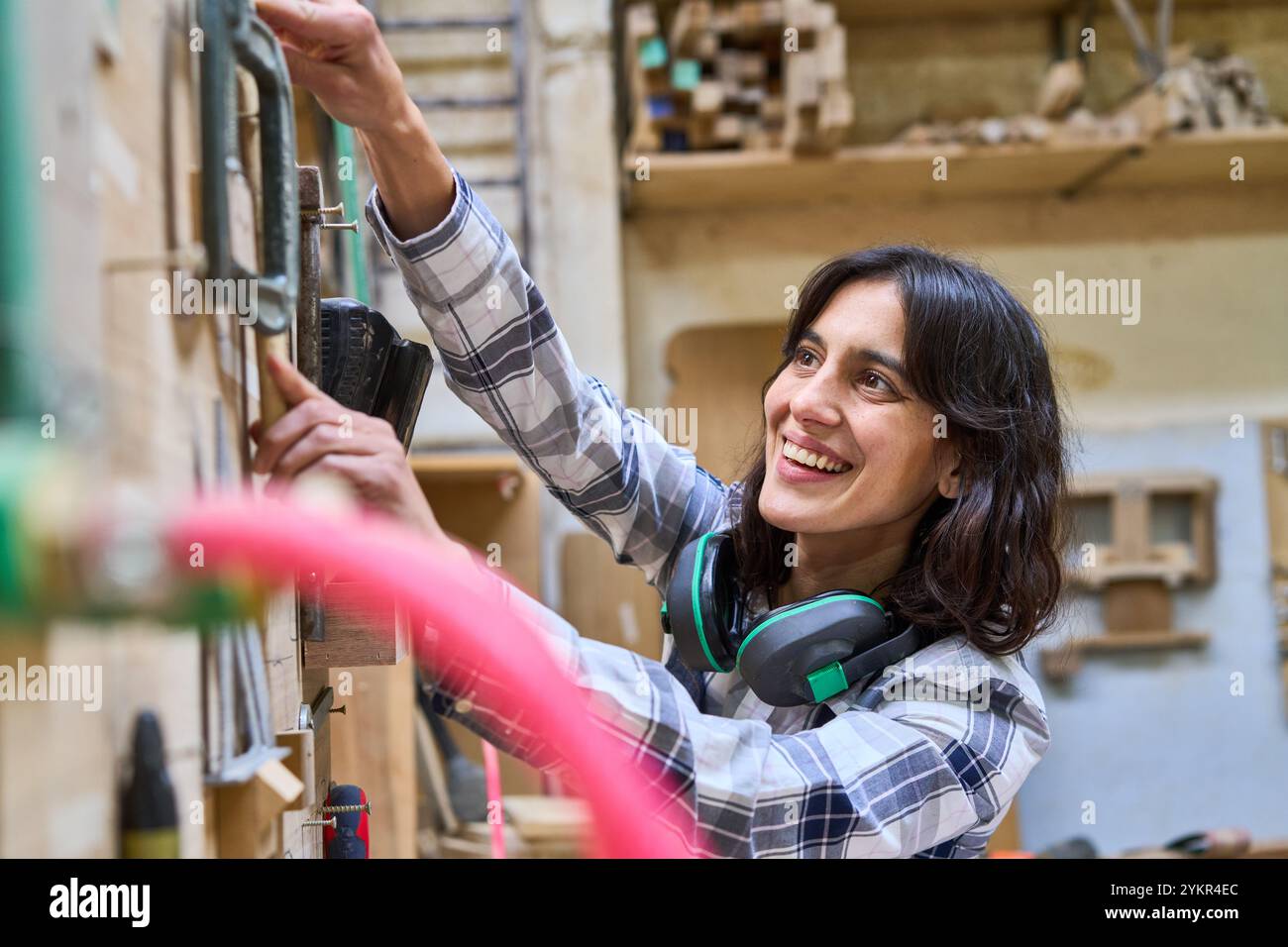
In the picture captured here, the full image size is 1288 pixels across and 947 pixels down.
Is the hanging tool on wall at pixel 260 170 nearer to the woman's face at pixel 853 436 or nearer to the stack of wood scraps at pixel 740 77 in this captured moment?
the woman's face at pixel 853 436

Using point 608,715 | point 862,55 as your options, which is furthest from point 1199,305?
point 608,715

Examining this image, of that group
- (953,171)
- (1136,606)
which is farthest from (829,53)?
(1136,606)

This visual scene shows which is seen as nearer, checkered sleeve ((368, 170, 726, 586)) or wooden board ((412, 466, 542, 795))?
checkered sleeve ((368, 170, 726, 586))

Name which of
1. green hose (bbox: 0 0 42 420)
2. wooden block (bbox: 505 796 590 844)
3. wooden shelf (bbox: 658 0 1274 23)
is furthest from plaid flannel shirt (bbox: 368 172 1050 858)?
wooden shelf (bbox: 658 0 1274 23)

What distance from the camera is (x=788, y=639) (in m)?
0.75

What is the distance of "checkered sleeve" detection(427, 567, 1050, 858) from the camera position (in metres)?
0.58

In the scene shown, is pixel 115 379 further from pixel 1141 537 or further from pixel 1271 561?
pixel 1271 561

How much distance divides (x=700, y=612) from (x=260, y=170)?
45 centimetres

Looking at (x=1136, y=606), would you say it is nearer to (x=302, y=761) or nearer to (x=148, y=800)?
(x=302, y=761)

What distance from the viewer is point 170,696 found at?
1.52 ft

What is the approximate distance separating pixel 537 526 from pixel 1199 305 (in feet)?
5.33

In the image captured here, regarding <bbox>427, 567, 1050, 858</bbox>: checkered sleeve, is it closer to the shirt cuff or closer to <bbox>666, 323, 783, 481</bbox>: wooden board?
the shirt cuff

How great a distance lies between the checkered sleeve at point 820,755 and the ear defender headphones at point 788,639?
3 cm

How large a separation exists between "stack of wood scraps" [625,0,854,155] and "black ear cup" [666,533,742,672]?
148cm
